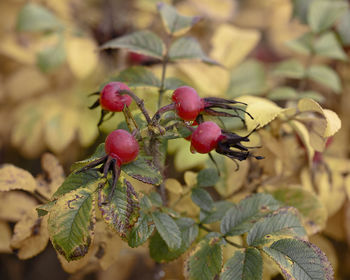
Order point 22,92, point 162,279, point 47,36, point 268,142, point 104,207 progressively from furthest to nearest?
point 22,92, point 47,36, point 162,279, point 268,142, point 104,207

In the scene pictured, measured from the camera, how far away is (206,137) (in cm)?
64

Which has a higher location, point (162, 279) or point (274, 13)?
point (274, 13)

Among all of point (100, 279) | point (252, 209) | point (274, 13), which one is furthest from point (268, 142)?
point (274, 13)

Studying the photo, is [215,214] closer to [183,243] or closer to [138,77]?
[183,243]

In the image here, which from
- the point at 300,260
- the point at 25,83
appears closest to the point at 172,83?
the point at 300,260

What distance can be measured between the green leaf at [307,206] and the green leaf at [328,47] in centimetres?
52

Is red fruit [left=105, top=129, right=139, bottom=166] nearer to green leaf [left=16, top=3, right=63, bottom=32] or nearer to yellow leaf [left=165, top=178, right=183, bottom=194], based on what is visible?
yellow leaf [left=165, top=178, right=183, bottom=194]

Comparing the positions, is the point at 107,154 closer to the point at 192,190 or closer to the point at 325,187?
the point at 192,190

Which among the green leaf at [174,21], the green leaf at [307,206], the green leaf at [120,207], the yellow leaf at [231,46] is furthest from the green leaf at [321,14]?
the green leaf at [120,207]

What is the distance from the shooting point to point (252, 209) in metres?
0.85

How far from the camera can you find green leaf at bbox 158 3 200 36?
3.38ft

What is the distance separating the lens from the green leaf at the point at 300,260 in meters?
0.66

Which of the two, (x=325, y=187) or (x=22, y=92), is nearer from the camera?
(x=325, y=187)

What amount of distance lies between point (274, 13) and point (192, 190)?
1369 mm
